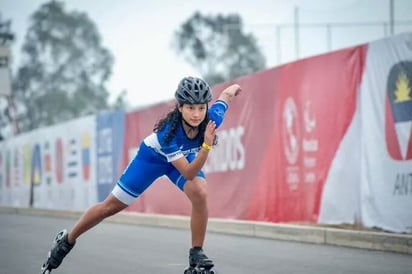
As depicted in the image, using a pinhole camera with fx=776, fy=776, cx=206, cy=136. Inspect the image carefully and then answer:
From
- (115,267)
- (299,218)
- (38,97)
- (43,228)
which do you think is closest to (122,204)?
(115,267)

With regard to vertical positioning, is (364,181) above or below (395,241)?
above

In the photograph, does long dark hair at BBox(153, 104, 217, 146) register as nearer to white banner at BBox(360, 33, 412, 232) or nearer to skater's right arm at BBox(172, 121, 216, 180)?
skater's right arm at BBox(172, 121, 216, 180)

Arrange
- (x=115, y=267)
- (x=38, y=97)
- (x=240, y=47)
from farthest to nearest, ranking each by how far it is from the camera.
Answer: (x=38, y=97) < (x=240, y=47) < (x=115, y=267)

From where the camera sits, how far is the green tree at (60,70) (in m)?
69.0

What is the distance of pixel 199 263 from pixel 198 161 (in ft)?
3.19

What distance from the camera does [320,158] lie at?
35.9 feet

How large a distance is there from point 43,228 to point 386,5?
8.64m

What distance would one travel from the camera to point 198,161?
5844 millimetres

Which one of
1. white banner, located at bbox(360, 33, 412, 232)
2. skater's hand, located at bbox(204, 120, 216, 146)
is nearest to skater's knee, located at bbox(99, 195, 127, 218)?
skater's hand, located at bbox(204, 120, 216, 146)

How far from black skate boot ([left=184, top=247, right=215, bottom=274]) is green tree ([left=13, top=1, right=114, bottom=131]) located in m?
63.1

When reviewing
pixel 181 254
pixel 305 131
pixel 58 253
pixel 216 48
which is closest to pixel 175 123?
pixel 58 253

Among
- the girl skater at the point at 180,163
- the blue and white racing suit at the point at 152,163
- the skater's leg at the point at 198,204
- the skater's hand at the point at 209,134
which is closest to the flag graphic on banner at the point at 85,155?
the girl skater at the point at 180,163

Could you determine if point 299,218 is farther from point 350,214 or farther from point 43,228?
point 43,228

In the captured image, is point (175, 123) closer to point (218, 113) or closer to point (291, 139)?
point (218, 113)
